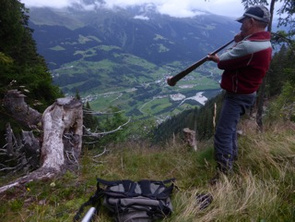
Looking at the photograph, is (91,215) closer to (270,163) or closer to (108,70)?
(270,163)

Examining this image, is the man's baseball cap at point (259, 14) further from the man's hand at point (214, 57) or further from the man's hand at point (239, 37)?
the man's hand at point (214, 57)

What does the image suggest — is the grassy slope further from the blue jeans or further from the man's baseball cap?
the man's baseball cap

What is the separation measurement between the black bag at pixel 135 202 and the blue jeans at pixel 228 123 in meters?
0.93

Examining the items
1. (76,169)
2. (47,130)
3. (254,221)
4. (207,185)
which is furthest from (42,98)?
(254,221)

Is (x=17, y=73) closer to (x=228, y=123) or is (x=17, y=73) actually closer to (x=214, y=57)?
(x=214, y=57)

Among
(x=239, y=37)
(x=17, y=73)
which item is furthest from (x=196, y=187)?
(x=17, y=73)

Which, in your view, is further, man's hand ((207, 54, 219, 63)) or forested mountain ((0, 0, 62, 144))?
forested mountain ((0, 0, 62, 144))

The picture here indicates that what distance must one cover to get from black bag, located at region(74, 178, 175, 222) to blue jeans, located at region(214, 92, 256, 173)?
93 cm

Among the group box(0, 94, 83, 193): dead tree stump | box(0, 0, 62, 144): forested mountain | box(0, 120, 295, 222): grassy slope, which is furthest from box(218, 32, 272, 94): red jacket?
box(0, 0, 62, 144): forested mountain

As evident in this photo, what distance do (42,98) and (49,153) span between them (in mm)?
6108

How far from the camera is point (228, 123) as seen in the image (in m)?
3.34

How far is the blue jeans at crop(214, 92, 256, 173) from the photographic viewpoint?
10.9ft

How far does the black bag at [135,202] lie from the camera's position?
2.48m

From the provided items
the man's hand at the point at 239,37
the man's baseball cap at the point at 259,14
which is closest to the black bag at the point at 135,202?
the man's hand at the point at 239,37
